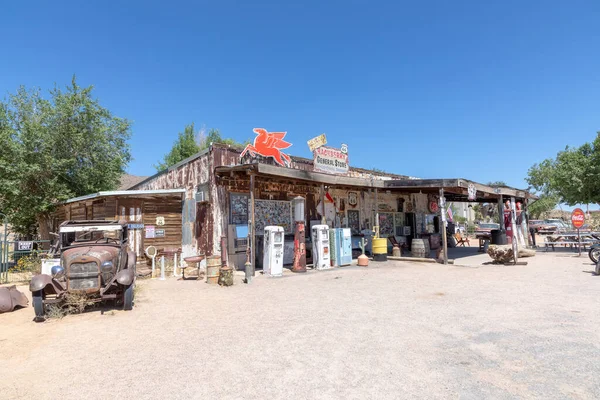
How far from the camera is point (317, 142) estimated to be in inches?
531

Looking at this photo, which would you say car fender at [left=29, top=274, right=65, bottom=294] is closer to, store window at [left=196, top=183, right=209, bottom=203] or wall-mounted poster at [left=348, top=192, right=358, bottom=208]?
Result: store window at [left=196, top=183, right=209, bottom=203]

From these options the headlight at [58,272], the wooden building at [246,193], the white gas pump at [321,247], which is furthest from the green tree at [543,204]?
the headlight at [58,272]

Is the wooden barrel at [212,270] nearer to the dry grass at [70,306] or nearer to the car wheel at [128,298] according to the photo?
the car wheel at [128,298]

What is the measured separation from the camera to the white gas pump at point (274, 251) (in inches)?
420

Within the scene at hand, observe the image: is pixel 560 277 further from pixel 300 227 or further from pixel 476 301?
pixel 300 227

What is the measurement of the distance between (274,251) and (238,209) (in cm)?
270

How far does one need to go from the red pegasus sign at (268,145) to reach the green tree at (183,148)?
77.3ft

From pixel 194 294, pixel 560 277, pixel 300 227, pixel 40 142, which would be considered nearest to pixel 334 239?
pixel 300 227

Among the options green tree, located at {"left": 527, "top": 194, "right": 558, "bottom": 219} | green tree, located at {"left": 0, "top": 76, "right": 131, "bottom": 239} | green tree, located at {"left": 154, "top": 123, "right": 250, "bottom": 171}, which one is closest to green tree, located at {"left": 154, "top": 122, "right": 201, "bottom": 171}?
green tree, located at {"left": 154, "top": 123, "right": 250, "bottom": 171}

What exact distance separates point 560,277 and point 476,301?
455 centimetres

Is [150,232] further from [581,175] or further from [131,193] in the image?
[581,175]

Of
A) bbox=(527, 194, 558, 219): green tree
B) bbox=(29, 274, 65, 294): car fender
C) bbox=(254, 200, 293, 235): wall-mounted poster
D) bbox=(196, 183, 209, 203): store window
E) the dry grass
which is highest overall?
bbox=(527, 194, 558, 219): green tree

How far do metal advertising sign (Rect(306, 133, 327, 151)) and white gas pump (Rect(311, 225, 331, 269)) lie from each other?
325cm

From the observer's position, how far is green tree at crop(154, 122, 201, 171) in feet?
113
